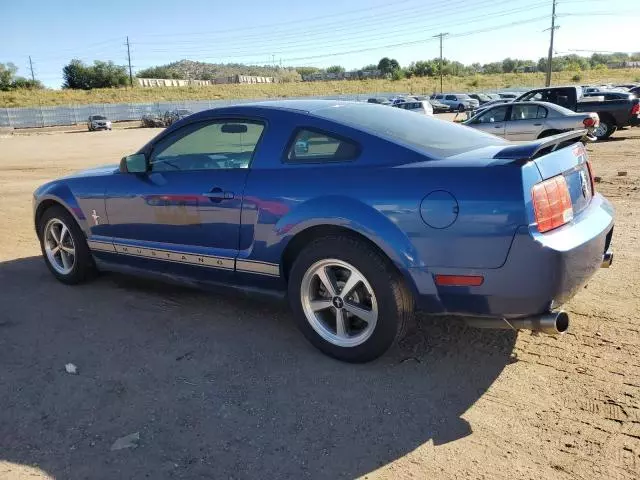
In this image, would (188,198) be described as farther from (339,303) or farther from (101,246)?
(339,303)

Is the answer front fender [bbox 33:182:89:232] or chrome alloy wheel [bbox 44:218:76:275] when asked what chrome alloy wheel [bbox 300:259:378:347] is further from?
chrome alloy wheel [bbox 44:218:76:275]

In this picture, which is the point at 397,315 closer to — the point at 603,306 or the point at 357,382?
the point at 357,382

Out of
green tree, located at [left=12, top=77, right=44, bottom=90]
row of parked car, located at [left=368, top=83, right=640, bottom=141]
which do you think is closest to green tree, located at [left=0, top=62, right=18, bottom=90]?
green tree, located at [left=12, top=77, right=44, bottom=90]

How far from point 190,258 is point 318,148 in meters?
1.30

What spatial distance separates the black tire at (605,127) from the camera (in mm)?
17453

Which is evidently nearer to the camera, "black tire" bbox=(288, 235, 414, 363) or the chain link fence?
"black tire" bbox=(288, 235, 414, 363)

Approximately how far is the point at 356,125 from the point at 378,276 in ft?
3.26

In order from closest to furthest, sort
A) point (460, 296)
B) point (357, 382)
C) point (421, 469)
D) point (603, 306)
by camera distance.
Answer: point (421, 469)
point (460, 296)
point (357, 382)
point (603, 306)

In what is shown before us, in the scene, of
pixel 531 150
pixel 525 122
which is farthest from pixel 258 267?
pixel 525 122

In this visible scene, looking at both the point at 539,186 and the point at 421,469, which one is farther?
the point at 539,186

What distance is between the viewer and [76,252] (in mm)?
5051

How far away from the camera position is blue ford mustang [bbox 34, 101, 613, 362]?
2896mm

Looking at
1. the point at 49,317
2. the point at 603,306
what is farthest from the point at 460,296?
the point at 49,317

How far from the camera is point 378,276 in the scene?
10.5ft
